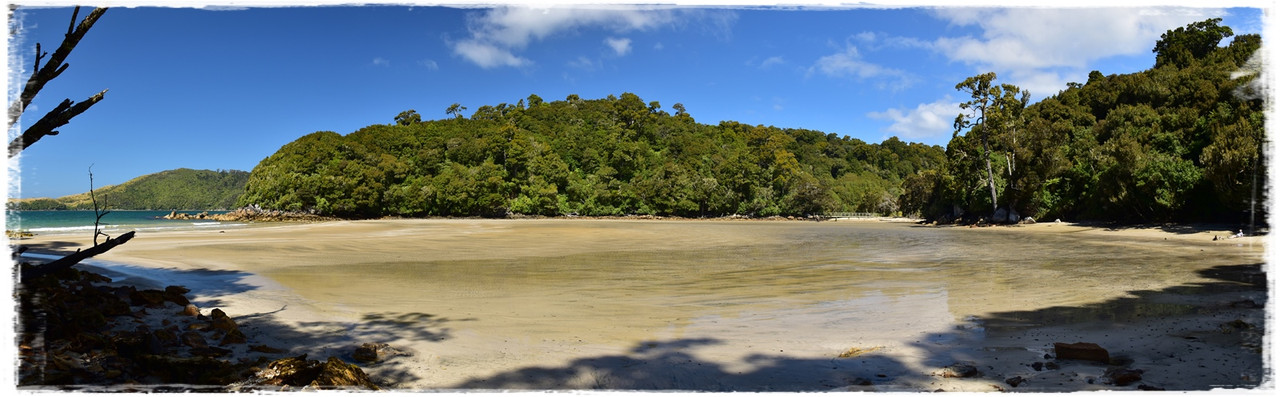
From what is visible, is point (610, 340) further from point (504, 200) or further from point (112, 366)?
point (504, 200)

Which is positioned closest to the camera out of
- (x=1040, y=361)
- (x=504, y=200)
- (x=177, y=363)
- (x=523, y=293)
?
(x=177, y=363)

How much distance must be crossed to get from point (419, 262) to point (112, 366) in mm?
12433

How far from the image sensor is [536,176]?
3302 inches

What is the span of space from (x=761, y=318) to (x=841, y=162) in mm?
132990

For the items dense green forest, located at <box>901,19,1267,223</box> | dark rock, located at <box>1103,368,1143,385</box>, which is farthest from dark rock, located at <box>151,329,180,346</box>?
dense green forest, located at <box>901,19,1267,223</box>

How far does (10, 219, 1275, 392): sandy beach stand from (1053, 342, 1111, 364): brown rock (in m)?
0.07

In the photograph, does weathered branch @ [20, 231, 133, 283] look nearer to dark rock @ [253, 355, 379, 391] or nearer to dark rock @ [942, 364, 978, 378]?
dark rock @ [253, 355, 379, 391]

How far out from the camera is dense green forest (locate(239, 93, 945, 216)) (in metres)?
75.8

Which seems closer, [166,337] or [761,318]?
[166,337]

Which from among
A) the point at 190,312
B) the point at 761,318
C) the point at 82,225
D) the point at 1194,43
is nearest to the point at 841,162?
the point at 1194,43

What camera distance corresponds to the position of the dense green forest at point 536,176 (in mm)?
75812

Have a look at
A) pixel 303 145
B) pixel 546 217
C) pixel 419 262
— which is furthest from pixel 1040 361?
pixel 303 145

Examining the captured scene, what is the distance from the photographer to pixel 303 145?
89312 mm

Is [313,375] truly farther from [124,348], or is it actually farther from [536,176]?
[536,176]
